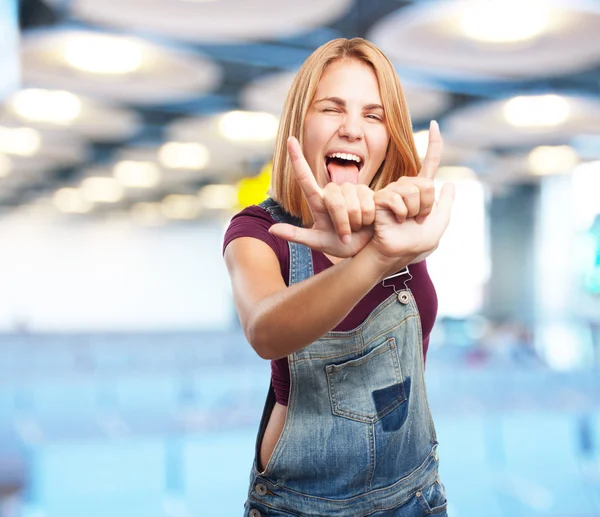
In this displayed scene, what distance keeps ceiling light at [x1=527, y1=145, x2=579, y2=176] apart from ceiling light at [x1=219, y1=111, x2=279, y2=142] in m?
5.46

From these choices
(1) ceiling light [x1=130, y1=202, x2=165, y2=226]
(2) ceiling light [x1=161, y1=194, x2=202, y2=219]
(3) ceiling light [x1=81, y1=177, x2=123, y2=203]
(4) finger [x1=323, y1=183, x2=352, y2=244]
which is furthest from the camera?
(1) ceiling light [x1=130, y1=202, x2=165, y2=226]

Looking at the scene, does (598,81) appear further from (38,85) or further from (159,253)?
(159,253)

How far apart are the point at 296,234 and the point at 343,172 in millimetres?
283

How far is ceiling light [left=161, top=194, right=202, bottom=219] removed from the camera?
20828mm

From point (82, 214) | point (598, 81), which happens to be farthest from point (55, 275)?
point (598, 81)

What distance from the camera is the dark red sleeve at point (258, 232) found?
3.22 ft

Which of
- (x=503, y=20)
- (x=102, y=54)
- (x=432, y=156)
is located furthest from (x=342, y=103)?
(x=102, y=54)

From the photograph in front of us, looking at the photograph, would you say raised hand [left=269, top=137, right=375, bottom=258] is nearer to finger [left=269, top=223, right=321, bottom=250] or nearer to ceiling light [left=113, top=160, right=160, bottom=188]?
finger [left=269, top=223, right=321, bottom=250]

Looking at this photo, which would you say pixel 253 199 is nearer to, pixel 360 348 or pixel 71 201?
pixel 360 348

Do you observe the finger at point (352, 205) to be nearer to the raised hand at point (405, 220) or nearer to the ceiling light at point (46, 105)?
the raised hand at point (405, 220)

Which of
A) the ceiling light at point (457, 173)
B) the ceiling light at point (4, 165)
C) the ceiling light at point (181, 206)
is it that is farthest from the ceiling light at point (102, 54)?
the ceiling light at point (181, 206)

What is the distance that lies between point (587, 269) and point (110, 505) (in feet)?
52.5

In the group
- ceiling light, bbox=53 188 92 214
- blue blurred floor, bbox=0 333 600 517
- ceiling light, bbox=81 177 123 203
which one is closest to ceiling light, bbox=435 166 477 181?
ceiling light, bbox=81 177 123 203

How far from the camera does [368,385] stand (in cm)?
100
